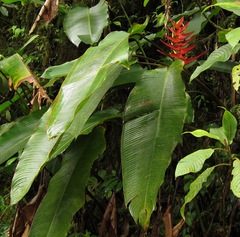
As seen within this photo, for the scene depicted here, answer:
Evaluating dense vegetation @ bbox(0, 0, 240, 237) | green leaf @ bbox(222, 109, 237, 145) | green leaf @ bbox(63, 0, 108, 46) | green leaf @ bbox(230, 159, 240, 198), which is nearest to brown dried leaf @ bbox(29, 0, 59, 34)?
dense vegetation @ bbox(0, 0, 240, 237)

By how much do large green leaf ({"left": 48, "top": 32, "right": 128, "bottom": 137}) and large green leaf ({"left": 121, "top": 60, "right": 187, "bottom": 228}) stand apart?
138 millimetres

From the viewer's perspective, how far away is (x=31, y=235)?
1.15 m

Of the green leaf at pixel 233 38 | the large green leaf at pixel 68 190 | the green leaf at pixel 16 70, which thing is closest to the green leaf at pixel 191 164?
the green leaf at pixel 233 38

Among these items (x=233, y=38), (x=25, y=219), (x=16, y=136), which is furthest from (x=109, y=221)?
(x=233, y=38)

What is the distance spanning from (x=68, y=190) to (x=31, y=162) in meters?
0.18

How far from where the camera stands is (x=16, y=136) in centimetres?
136

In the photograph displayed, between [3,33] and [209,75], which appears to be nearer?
[209,75]

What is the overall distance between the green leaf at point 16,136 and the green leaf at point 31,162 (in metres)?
Answer: 0.19

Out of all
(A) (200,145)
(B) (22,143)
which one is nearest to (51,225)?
(B) (22,143)

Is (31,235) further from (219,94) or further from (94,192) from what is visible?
(219,94)

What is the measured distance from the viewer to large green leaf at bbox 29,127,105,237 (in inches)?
45.3

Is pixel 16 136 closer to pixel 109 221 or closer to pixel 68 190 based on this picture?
pixel 68 190

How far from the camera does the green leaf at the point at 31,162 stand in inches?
39.9

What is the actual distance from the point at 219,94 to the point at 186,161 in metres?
1.01
